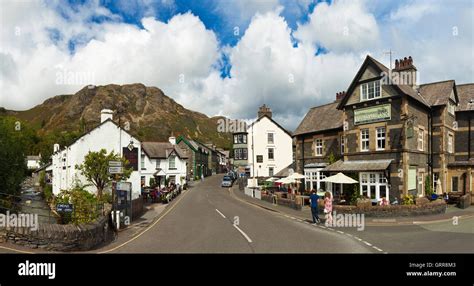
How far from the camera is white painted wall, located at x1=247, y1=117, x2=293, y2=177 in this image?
50.9 metres

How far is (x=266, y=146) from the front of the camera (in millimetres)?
51188

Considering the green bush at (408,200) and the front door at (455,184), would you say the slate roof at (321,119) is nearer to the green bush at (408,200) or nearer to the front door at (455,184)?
the green bush at (408,200)

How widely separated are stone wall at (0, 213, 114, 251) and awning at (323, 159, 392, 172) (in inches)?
783

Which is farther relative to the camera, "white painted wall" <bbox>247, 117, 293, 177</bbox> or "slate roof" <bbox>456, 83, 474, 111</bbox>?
"white painted wall" <bbox>247, 117, 293, 177</bbox>

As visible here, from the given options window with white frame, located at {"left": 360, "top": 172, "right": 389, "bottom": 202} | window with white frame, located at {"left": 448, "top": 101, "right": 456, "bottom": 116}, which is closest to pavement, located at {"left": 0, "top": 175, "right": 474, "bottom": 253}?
window with white frame, located at {"left": 360, "top": 172, "right": 389, "bottom": 202}

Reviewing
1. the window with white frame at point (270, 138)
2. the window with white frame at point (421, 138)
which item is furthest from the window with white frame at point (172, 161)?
the window with white frame at point (421, 138)

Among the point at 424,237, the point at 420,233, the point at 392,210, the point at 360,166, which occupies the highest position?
the point at 360,166

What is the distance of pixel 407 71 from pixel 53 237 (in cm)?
2993

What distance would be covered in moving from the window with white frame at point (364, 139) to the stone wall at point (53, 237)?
21.3 metres

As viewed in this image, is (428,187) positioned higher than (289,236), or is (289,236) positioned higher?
(428,187)

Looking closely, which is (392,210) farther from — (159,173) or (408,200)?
(159,173)

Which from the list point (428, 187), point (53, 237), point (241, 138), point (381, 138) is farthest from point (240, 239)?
point (241, 138)

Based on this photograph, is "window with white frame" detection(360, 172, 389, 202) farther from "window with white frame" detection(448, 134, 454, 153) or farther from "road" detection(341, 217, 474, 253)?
"window with white frame" detection(448, 134, 454, 153)

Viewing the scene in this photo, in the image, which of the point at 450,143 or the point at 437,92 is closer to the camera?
the point at 437,92
